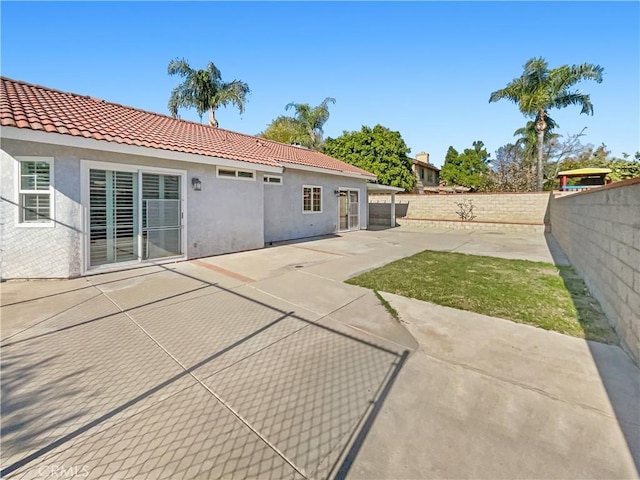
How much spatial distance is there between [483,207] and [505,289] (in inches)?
651

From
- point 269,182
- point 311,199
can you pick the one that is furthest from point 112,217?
point 311,199

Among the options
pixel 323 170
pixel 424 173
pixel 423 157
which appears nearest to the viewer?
pixel 323 170

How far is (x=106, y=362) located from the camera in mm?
3182

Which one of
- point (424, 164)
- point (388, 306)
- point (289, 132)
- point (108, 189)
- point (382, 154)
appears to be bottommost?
point (388, 306)

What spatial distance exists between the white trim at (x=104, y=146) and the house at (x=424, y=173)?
28.1m

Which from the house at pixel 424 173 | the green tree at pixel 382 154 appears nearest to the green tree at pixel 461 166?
the house at pixel 424 173

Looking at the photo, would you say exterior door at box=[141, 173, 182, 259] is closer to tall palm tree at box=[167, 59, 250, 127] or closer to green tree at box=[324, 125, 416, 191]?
tall palm tree at box=[167, 59, 250, 127]

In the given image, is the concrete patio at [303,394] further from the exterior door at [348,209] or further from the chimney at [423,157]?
the chimney at [423,157]

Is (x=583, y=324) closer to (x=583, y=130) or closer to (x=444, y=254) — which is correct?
(x=444, y=254)

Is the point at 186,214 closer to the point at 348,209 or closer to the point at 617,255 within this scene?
the point at 617,255

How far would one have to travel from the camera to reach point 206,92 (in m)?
24.0

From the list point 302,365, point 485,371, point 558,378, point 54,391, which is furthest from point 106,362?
point 558,378

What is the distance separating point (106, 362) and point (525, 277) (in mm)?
8029

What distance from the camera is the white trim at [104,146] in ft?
18.3
